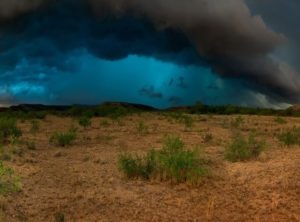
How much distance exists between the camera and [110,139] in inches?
1137

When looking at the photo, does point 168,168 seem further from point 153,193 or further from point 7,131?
point 7,131

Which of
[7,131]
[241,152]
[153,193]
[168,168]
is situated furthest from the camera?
[7,131]

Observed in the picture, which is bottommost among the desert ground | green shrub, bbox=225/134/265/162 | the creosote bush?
the desert ground

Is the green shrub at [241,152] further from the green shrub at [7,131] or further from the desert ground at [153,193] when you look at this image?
the green shrub at [7,131]

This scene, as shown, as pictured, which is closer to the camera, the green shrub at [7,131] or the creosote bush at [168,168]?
the creosote bush at [168,168]

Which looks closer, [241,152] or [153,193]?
[153,193]

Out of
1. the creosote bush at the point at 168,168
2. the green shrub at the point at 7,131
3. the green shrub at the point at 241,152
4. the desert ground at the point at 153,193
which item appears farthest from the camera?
the green shrub at the point at 7,131

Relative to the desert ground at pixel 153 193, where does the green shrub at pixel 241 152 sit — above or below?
above

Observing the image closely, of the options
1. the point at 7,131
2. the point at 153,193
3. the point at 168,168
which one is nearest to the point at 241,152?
the point at 168,168

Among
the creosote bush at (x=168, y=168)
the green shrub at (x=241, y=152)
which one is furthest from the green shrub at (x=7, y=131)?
the green shrub at (x=241, y=152)

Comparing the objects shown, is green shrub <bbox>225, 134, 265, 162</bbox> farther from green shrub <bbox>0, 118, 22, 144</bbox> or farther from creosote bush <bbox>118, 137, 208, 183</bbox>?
green shrub <bbox>0, 118, 22, 144</bbox>

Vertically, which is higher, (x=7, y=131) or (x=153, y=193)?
(x=7, y=131)

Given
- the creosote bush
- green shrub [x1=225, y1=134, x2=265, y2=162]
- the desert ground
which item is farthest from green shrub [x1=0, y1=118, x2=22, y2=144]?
green shrub [x1=225, y1=134, x2=265, y2=162]

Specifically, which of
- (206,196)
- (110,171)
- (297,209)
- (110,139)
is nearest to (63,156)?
(110,171)
